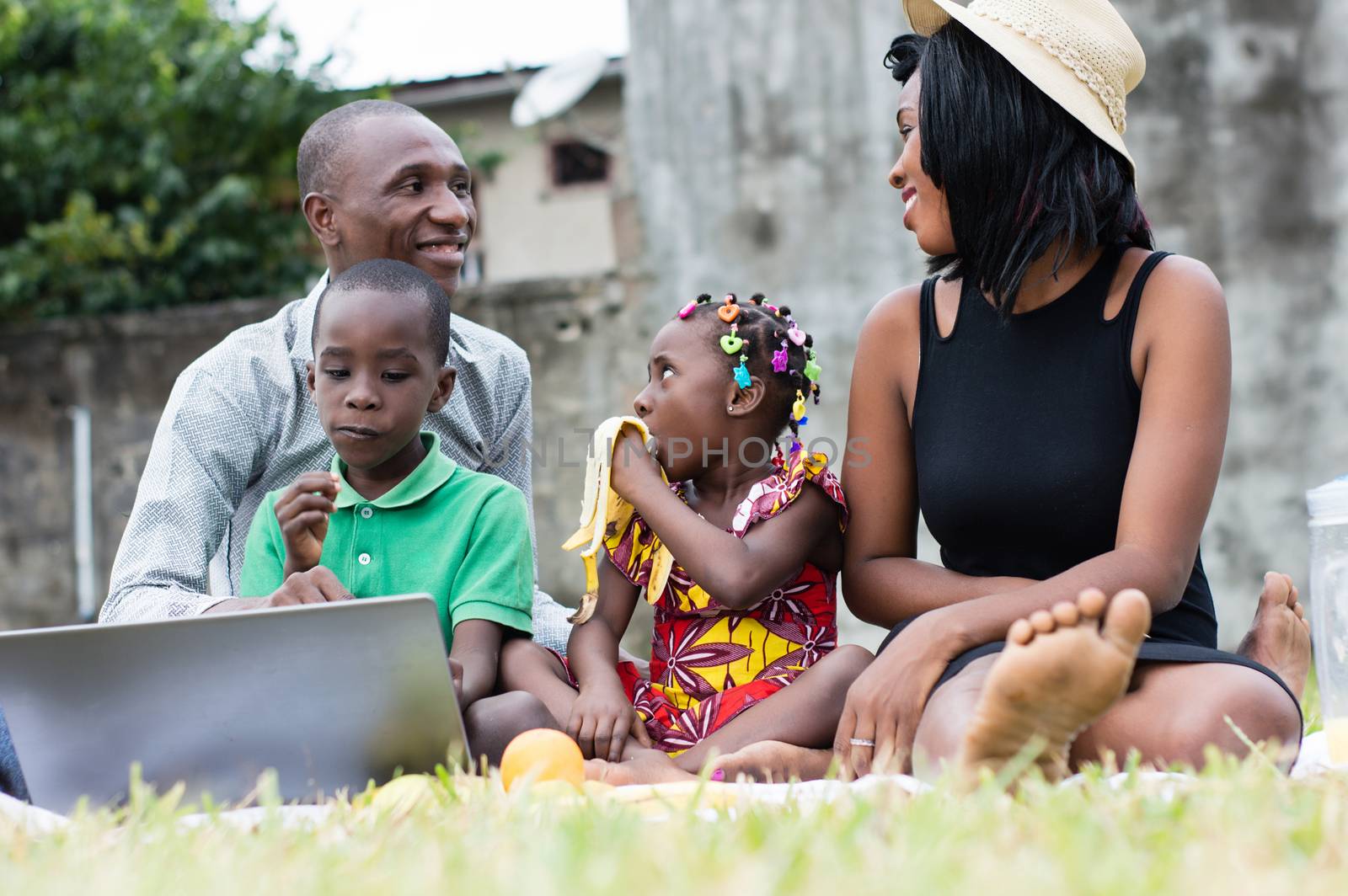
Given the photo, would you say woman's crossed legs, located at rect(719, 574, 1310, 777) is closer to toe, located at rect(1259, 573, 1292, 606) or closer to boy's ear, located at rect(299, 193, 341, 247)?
toe, located at rect(1259, 573, 1292, 606)

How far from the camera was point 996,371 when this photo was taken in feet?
9.21

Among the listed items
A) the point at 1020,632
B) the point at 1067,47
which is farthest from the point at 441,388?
the point at 1020,632

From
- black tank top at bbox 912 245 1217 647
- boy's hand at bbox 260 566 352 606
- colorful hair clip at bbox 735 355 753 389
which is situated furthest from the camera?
colorful hair clip at bbox 735 355 753 389

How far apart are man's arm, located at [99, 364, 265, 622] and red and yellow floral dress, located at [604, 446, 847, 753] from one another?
2.89 feet

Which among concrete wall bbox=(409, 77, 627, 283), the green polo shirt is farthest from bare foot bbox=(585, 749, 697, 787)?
concrete wall bbox=(409, 77, 627, 283)

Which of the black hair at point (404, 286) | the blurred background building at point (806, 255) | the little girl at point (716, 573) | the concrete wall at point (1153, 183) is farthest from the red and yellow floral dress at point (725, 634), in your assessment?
the concrete wall at point (1153, 183)

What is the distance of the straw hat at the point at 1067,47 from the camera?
265 cm

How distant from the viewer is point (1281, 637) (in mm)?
3004

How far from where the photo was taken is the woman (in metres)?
2.44

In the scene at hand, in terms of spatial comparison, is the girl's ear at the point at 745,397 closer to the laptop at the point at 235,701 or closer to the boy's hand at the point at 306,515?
the boy's hand at the point at 306,515

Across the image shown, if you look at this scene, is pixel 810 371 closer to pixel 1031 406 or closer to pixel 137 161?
pixel 1031 406

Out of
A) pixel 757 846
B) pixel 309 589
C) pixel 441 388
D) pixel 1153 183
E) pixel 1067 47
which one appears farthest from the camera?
pixel 1153 183

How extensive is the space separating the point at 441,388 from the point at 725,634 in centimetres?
85

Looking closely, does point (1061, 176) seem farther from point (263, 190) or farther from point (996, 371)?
point (263, 190)
